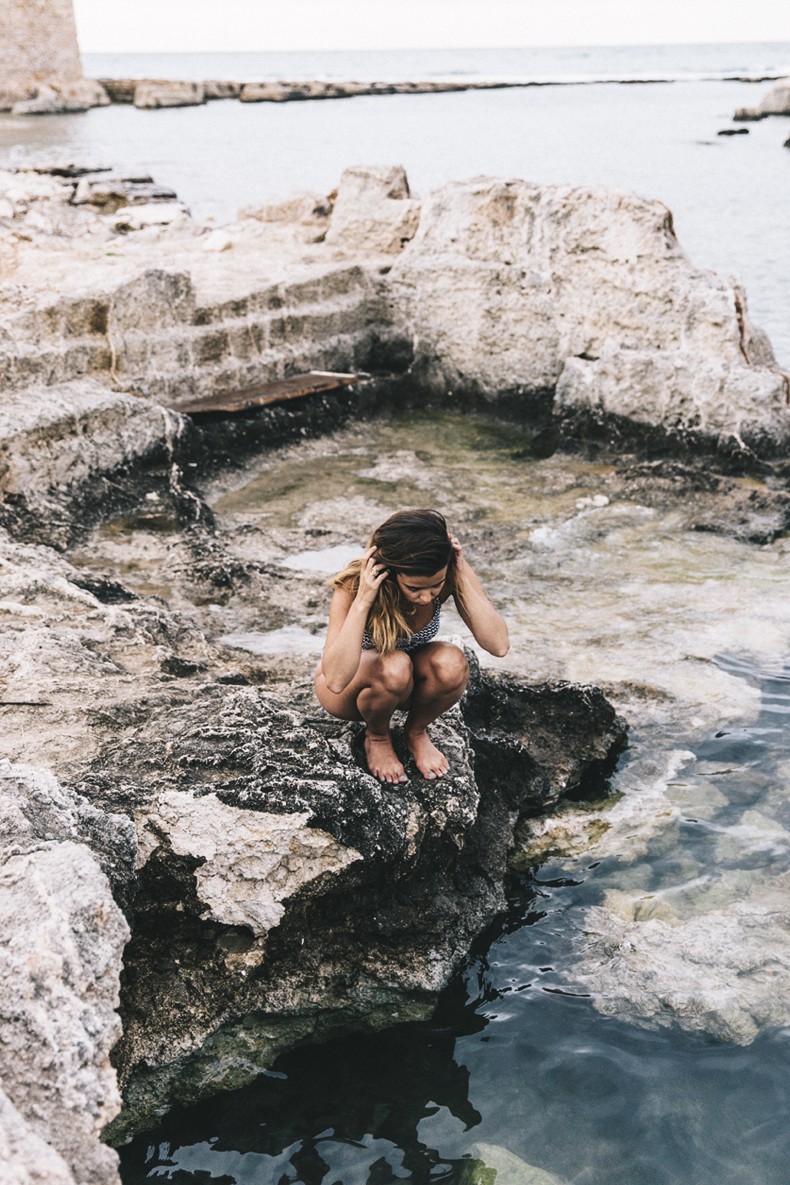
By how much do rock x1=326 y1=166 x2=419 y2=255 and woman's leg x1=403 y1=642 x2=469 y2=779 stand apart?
6.70 m

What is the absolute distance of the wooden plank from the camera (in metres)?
7.68

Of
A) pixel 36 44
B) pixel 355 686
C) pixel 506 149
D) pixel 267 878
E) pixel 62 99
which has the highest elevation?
pixel 36 44

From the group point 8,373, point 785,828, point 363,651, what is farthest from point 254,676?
point 8,373

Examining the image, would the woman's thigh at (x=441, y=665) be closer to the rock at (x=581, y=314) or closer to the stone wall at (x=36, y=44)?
the rock at (x=581, y=314)

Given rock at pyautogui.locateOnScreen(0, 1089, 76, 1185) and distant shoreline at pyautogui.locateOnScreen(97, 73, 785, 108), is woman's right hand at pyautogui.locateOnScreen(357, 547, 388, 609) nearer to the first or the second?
rock at pyautogui.locateOnScreen(0, 1089, 76, 1185)

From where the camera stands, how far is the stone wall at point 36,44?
40625mm

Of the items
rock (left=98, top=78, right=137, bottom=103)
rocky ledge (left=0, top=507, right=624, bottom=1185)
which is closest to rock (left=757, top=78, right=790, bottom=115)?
rock (left=98, top=78, right=137, bottom=103)

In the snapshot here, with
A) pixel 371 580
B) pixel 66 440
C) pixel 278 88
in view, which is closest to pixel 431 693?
pixel 371 580

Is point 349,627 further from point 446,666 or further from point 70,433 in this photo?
point 70,433

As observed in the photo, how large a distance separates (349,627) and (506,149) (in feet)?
110

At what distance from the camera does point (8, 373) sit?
6816 millimetres

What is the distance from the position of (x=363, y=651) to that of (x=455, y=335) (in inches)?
230

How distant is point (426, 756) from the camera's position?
3.80m

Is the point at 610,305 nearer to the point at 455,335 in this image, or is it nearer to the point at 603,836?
the point at 455,335
